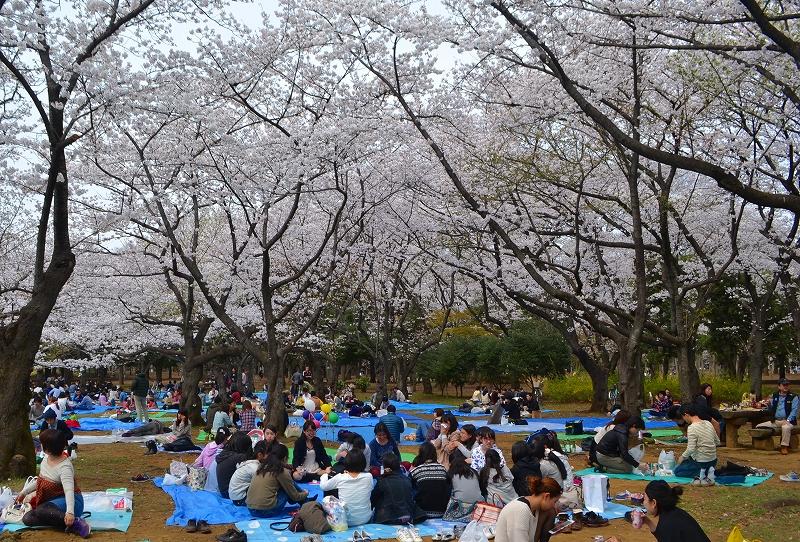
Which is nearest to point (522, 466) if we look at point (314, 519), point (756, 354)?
point (314, 519)

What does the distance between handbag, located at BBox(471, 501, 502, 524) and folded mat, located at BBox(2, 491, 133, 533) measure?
3.53 metres

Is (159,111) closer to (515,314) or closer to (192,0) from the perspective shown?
(192,0)

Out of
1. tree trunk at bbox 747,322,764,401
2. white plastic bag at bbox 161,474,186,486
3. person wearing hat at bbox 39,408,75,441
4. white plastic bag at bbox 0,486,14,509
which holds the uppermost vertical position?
tree trunk at bbox 747,322,764,401

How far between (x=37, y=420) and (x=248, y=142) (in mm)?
9142

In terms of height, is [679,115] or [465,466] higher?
[679,115]

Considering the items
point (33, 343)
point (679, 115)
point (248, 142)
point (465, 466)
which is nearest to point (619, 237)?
point (679, 115)

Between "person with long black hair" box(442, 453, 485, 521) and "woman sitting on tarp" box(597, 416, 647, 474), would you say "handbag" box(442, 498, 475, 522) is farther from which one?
"woman sitting on tarp" box(597, 416, 647, 474)

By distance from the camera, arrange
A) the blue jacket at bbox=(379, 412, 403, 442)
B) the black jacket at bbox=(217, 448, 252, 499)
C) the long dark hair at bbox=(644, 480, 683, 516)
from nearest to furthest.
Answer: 1. the long dark hair at bbox=(644, 480, 683, 516)
2. the black jacket at bbox=(217, 448, 252, 499)
3. the blue jacket at bbox=(379, 412, 403, 442)

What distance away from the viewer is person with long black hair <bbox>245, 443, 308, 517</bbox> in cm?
802

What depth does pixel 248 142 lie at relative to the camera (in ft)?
50.4

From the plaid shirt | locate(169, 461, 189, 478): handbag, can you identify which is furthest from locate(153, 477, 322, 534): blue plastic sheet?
the plaid shirt

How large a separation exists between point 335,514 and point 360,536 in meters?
0.42

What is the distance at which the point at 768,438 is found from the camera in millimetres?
13398

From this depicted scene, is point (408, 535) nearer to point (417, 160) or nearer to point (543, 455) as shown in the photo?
point (543, 455)
